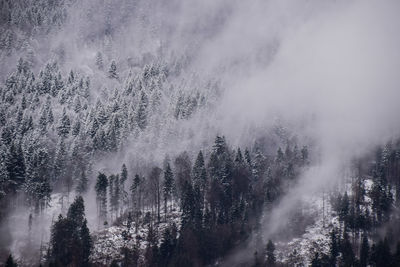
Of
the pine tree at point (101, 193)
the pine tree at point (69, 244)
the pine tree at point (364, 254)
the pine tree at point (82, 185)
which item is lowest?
the pine tree at point (364, 254)

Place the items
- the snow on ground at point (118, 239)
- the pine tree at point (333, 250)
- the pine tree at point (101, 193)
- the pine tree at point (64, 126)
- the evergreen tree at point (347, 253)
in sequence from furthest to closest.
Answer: the pine tree at point (64, 126) < the pine tree at point (101, 193) < the pine tree at point (333, 250) < the evergreen tree at point (347, 253) < the snow on ground at point (118, 239)

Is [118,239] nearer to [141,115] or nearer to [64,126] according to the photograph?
[64,126]

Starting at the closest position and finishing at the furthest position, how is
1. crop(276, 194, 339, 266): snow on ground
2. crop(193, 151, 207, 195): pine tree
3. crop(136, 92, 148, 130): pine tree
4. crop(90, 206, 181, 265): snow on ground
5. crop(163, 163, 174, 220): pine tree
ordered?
crop(90, 206, 181, 265): snow on ground
crop(276, 194, 339, 266): snow on ground
crop(163, 163, 174, 220): pine tree
crop(193, 151, 207, 195): pine tree
crop(136, 92, 148, 130): pine tree

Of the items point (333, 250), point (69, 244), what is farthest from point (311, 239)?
point (69, 244)

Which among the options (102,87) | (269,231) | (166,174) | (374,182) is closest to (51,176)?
(166,174)

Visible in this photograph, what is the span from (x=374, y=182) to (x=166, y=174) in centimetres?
6927

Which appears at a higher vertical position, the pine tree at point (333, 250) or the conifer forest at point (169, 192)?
the conifer forest at point (169, 192)

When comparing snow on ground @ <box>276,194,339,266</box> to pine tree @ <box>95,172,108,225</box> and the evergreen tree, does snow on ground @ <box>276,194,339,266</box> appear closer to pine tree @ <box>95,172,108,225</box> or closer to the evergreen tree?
the evergreen tree

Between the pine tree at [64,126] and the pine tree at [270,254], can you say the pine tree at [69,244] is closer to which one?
the pine tree at [270,254]

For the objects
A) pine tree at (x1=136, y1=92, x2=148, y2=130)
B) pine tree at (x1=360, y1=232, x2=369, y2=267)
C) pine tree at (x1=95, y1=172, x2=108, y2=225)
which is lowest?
pine tree at (x1=360, y1=232, x2=369, y2=267)

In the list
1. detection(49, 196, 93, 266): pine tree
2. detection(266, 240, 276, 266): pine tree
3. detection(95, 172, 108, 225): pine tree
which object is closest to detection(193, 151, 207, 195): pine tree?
detection(266, 240, 276, 266): pine tree

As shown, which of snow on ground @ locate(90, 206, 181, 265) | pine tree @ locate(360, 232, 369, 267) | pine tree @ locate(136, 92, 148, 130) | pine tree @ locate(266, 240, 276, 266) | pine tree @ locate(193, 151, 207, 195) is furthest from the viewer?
pine tree @ locate(136, 92, 148, 130)

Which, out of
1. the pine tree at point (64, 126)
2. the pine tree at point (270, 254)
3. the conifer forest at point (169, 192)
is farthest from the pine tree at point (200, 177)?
the pine tree at point (64, 126)

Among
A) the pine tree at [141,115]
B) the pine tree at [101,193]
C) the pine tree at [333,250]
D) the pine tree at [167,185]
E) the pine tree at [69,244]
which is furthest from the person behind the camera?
the pine tree at [141,115]
